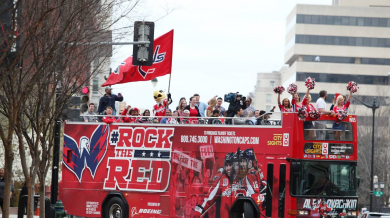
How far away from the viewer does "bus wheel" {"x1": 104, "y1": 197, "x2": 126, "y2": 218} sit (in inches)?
813

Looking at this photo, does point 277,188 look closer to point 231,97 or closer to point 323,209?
point 323,209

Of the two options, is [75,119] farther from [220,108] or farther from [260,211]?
[260,211]

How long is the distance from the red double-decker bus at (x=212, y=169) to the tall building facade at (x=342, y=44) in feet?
228

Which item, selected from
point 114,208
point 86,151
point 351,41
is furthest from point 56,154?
point 351,41

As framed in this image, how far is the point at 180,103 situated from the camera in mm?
21156

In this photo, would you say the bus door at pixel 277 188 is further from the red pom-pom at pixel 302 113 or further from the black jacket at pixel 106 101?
the black jacket at pixel 106 101

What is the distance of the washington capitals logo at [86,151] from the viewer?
2119 cm

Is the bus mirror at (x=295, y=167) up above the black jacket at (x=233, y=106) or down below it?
below

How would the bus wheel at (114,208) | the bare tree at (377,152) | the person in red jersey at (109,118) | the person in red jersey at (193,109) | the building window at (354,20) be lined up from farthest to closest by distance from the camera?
the building window at (354,20)
the bare tree at (377,152)
the person in red jersey at (109,118)
the person in red jersey at (193,109)
the bus wheel at (114,208)

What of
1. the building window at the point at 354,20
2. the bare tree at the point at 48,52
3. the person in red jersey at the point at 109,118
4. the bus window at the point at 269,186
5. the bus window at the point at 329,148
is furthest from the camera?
the building window at the point at 354,20

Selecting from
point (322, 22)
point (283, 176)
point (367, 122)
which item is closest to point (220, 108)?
point (283, 176)

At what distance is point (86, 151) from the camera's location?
2144 centimetres

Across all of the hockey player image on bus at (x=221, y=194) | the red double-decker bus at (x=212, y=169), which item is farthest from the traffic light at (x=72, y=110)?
the hockey player image on bus at (x=221, y=194)

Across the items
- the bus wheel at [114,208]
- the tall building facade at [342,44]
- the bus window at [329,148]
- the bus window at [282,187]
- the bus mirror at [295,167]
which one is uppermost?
the tall building facade at [342,44]
